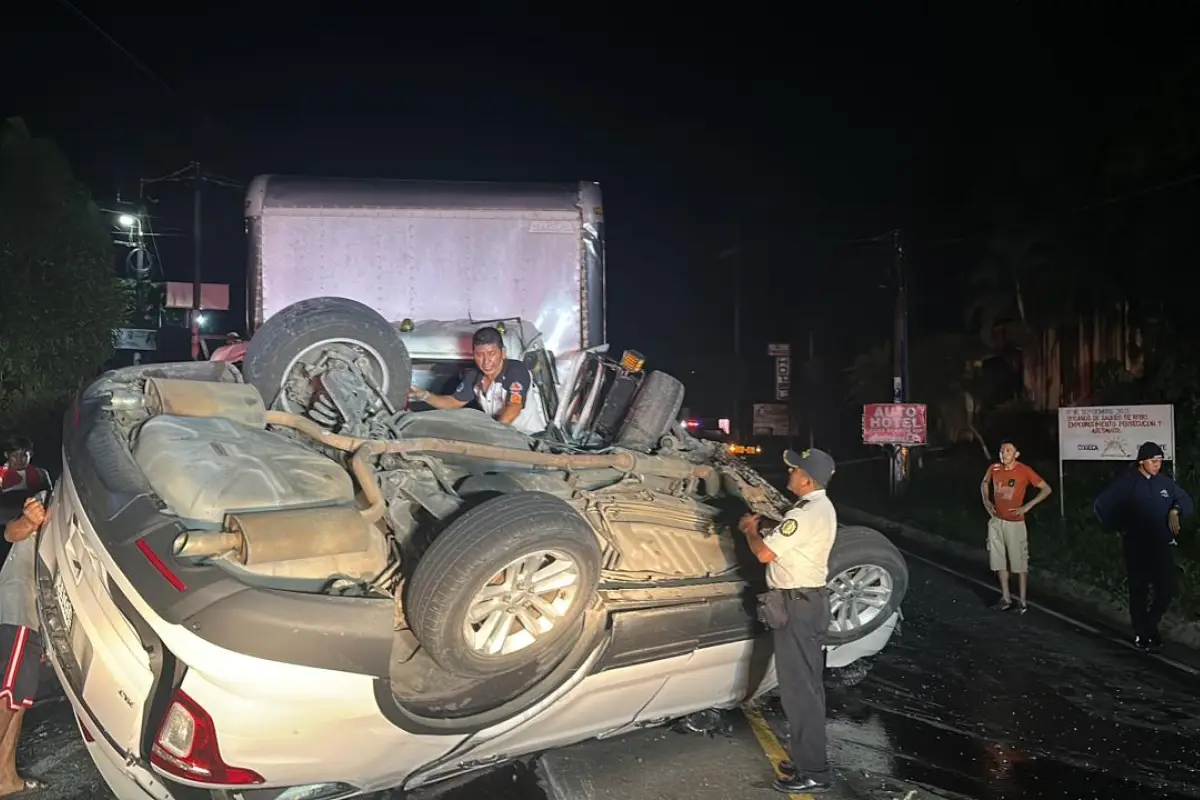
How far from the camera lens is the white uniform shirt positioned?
15.3 feet

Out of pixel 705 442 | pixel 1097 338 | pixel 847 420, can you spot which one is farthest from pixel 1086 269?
pixel 705 442

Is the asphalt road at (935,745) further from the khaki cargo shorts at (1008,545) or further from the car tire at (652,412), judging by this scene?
the car tire at (652,412)

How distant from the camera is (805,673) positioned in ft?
15.6

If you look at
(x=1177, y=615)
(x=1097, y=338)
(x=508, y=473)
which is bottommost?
(x=1177, y=615)

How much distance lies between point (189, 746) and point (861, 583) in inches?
141

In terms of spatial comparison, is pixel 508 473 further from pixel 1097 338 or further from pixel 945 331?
pixel 945 331

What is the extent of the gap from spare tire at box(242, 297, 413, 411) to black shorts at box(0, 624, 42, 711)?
5.05 feet

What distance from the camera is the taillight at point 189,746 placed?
10.5ft

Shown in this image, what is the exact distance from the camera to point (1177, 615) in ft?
29.2

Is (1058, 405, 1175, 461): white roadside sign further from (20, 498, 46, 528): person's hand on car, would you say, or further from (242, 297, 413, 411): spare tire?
(20, 498, 46, 528): person's hand on car

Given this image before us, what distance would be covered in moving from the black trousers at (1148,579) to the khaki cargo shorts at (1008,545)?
1.10 metres

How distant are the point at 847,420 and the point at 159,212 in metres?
22.9

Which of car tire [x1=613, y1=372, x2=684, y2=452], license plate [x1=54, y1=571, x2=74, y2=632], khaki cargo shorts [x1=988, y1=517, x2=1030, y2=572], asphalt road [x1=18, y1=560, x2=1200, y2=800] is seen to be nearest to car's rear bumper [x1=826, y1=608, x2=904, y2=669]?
asphalt road [x1=18, y1=560, x2=1200, y2=800]

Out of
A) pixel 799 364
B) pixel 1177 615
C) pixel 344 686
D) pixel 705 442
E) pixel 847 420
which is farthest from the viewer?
pixel 799 364
